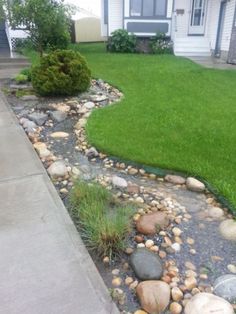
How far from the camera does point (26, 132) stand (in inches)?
172

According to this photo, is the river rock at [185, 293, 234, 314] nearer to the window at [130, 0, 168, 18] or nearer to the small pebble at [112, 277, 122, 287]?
the small pebble at [112, 277, 122, 287]

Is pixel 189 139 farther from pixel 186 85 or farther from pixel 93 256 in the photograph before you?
pixel 186 85

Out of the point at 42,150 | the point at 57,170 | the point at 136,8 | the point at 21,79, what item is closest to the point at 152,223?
the point at 57,170

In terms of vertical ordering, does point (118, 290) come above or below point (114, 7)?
below

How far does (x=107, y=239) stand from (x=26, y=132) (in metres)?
2.69

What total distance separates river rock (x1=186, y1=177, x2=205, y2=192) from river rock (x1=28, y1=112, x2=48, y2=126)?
262 cm

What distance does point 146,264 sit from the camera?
6.52 feet

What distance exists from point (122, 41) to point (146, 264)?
490 inches

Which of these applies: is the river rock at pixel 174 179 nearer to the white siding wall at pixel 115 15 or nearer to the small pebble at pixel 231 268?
the small pebble at pixel 231 268

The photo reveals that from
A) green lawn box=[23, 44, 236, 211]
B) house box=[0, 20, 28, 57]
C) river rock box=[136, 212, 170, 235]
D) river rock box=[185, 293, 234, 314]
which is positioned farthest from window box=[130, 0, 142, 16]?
river rock box=[185, 293, 234, 314]

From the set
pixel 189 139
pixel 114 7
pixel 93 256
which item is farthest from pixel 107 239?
pixel 114 7

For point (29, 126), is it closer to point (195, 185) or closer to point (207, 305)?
point (195, 185)

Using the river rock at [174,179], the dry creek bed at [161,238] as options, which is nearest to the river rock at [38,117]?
the dry creek bed at [161,238]

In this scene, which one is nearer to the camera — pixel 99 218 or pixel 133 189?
pixel 99 218
